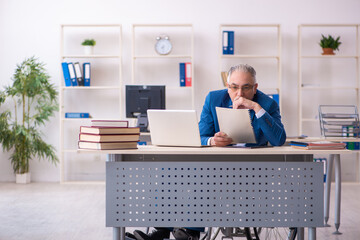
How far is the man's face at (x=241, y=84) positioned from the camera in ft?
8.98

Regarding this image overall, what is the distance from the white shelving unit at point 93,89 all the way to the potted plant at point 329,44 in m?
2.66

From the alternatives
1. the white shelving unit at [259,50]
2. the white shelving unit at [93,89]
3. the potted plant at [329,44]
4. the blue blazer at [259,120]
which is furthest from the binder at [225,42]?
the blue blazer at [259,120]

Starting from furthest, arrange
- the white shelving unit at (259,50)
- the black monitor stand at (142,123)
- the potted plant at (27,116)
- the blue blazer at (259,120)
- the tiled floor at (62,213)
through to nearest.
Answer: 1. the white shelving unit at (259,50)
2. the potted plant at (27,116)
3. the black monitor stand at (142,123)
4. the tiled floor at (62,213)
5. the blue blazer at (259,120)


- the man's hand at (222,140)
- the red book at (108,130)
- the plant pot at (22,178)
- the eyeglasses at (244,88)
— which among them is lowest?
the plant pot at (22,178)

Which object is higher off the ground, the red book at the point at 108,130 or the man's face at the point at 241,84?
the man's face at the point at 241,84

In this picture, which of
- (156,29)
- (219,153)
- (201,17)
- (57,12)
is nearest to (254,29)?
(201,17)

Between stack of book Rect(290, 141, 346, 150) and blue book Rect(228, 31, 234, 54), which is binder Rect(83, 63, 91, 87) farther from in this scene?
stack of book Rect(290, 141, 346, 150)

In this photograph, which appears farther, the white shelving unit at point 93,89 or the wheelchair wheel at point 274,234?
the white shelving unit at point 93,89

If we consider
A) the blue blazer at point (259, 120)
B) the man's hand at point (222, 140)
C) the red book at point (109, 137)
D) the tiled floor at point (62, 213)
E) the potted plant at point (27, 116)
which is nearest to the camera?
the red book at point (109, 137)

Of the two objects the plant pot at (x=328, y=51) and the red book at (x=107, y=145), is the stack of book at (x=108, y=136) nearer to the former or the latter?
the red book at (x=107, y=145)

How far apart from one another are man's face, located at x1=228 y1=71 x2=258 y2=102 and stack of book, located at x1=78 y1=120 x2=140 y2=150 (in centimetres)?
67

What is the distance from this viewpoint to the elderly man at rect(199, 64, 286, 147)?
2633mm

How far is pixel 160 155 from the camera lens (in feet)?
8.24

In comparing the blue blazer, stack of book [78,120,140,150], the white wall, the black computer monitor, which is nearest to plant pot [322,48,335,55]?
the white wall
